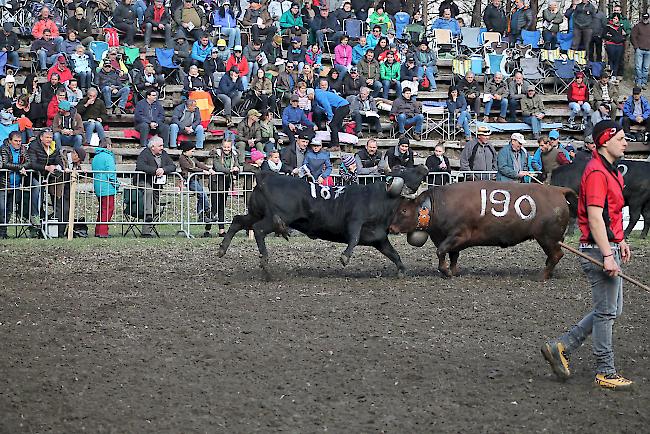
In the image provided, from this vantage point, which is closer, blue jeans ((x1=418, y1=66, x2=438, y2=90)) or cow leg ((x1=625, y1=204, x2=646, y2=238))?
cow leg ((x1=625, y1=204, x2=646, y2=238))

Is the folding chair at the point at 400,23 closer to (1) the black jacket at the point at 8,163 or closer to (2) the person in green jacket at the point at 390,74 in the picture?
(2) the person in green jacket at the point at 390,74

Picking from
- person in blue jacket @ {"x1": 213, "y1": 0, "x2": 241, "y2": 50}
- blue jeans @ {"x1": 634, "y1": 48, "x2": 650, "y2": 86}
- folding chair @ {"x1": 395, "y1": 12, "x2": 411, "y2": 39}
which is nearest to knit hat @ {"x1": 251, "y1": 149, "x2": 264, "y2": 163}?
person in blue jacket @ {"x1": 213, "y1": 0, "x2": 241, "y2": 50}

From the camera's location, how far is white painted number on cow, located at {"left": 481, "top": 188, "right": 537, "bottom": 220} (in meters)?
13.5

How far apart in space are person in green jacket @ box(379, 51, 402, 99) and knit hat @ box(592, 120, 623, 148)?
1818 cm

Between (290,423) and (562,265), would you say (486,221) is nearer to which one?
(562,265)

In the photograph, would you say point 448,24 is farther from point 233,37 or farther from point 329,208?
point 329,208

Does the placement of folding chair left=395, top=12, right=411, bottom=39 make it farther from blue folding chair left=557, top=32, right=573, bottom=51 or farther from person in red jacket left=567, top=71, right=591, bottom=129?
person in red jacket left=567, top=71, right=591, bottom=129

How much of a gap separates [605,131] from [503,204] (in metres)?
5.66

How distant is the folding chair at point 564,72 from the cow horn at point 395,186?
16838 mm

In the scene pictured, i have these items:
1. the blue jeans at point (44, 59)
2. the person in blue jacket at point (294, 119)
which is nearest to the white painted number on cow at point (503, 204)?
the person in blue jacket at point (294, 119)

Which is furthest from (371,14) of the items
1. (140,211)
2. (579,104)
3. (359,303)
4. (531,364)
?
(531,364)

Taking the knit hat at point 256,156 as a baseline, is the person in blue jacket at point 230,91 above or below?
above

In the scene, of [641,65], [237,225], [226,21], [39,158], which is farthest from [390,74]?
[237,225]

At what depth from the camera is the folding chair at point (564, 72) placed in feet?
95.8
